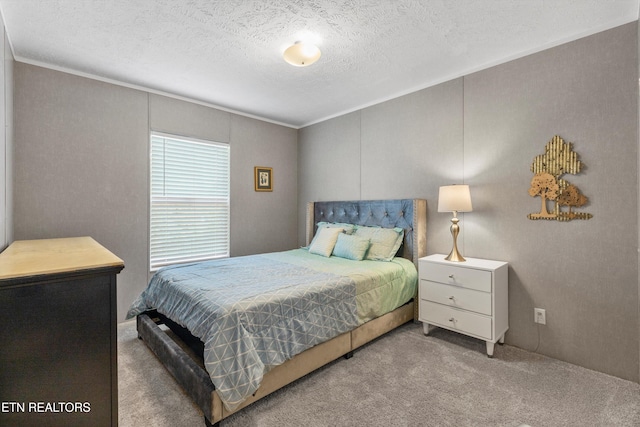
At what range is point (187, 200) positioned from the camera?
3.59 meters

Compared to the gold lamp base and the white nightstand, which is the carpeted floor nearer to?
the white nightstand

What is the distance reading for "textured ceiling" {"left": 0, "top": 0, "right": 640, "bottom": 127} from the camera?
1936 mm

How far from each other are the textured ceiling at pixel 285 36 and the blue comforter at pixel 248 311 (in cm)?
185

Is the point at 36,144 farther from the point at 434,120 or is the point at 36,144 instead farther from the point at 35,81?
the point at 434,120

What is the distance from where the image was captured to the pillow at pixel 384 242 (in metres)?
3.09

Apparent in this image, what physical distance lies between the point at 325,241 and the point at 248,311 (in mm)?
1768

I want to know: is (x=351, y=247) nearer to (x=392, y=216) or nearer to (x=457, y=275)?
(x=392, y=216)

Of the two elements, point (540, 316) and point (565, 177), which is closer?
point (565, 177)

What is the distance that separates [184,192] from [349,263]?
7.12 ft

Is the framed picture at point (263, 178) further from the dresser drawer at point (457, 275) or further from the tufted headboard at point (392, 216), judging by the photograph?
the dresser drawer at point (457, 275)

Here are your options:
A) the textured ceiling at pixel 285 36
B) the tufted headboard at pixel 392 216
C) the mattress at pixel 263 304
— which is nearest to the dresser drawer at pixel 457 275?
the mattress at pixel 263 304

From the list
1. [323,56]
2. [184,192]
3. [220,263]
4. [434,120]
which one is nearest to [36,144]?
[184,192]

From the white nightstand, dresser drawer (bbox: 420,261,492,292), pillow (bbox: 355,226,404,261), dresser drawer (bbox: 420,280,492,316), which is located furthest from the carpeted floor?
pillow (bbox: 355,226,404,261)

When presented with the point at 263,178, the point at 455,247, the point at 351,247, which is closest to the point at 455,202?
the point at 455,247
